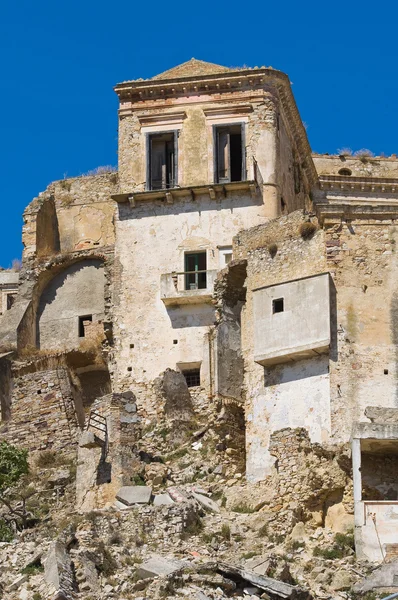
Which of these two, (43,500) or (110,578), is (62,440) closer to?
(43,500)

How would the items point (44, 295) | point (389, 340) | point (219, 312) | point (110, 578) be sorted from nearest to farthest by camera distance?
point (110, 578) < point (389, 340) < point (219, 312) < point (44, 295)

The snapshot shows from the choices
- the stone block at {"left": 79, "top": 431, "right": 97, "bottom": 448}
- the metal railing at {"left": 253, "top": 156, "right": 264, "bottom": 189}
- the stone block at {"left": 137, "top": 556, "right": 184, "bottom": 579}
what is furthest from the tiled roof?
the stone block at {"left": 137, "top": 556, "right": 184, "bottom": 579}

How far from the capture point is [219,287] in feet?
157

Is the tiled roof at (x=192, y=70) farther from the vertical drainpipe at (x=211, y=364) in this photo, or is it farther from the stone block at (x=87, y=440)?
the stone block at (x=87, y=440)

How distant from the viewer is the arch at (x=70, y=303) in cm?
5466

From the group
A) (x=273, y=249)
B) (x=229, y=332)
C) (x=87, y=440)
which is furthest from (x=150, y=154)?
(x=87, y=440)

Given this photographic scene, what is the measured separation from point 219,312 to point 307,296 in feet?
13.4

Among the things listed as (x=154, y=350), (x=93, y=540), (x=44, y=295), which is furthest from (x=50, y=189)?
(x=93, y=540)

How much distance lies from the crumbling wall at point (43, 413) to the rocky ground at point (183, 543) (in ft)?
8.35

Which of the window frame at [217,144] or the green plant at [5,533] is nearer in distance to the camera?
the green plant at [5,533]

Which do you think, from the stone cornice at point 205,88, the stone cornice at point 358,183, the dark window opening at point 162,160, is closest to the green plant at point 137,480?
the dark window opening at point 162,160

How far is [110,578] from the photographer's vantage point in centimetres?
3794

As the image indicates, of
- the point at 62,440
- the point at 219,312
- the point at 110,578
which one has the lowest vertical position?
the point at 110,578

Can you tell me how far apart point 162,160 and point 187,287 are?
490 centimetres
